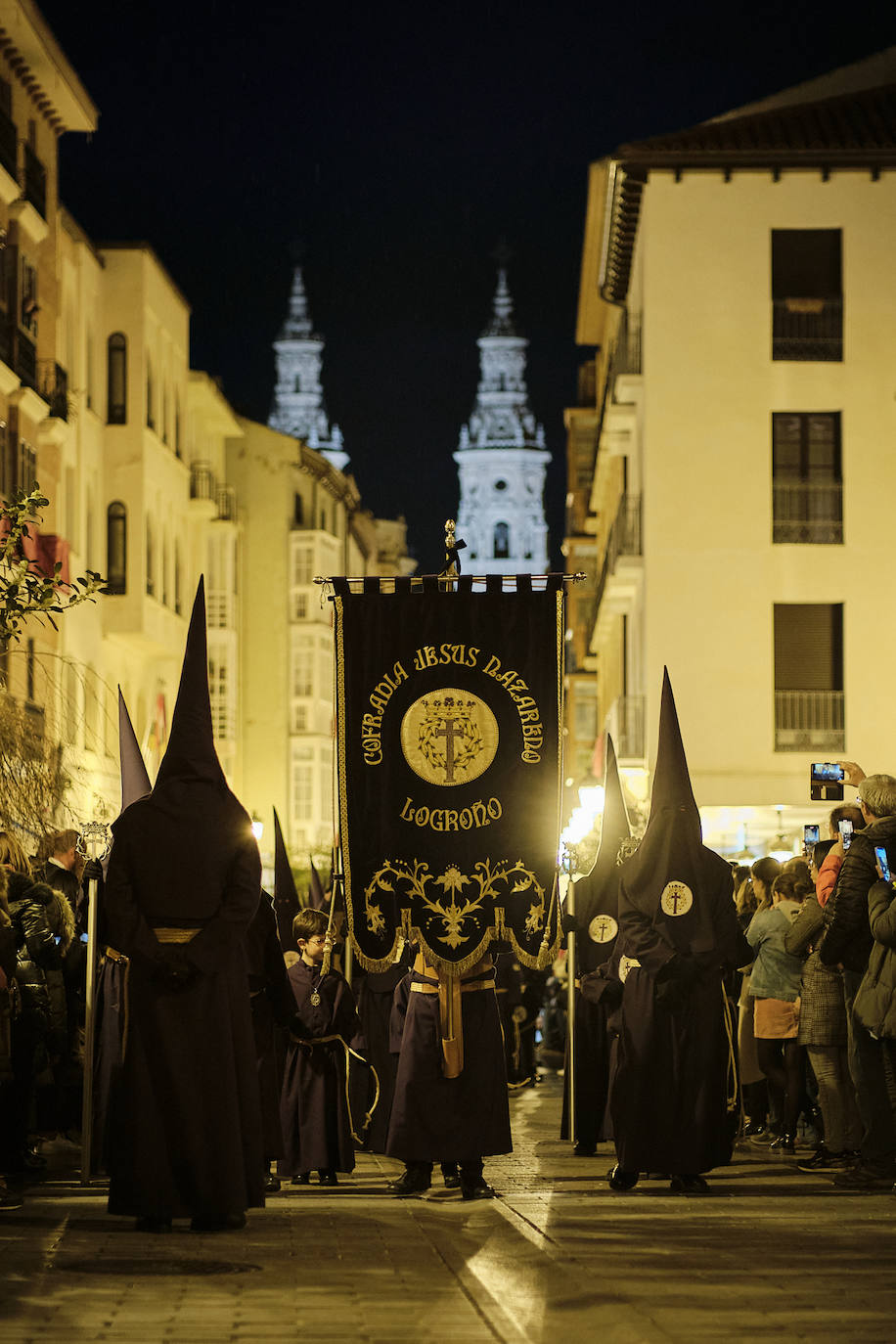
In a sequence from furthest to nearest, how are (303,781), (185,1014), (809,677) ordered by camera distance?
1. (303,781)
2. (809,677)
3. (185,1014)

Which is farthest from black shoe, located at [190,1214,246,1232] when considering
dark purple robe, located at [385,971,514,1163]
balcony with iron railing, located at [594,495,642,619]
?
balcony with iron railing, located at [594,495,642,619]

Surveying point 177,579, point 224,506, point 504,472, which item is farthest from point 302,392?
point 177,579

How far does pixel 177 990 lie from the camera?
10.7m

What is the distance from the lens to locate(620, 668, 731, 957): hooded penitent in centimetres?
1252

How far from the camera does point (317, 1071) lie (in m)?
13.8

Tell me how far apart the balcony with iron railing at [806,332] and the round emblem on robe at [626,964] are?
25087mm

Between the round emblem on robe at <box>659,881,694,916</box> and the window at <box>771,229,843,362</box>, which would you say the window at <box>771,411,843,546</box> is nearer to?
the window at <box>771,229,843,362</box>

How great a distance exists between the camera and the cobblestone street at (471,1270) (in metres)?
7.83

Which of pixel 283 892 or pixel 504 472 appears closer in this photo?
pixel 283 892

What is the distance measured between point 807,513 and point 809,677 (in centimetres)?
277

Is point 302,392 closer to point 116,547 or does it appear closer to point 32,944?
point 116,547

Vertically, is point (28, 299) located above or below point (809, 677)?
above

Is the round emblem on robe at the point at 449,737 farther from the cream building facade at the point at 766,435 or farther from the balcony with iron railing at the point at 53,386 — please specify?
the balcony with iron railing at the point at 53,386

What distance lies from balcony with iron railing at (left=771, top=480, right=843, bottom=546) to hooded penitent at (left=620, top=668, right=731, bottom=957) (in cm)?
2457
